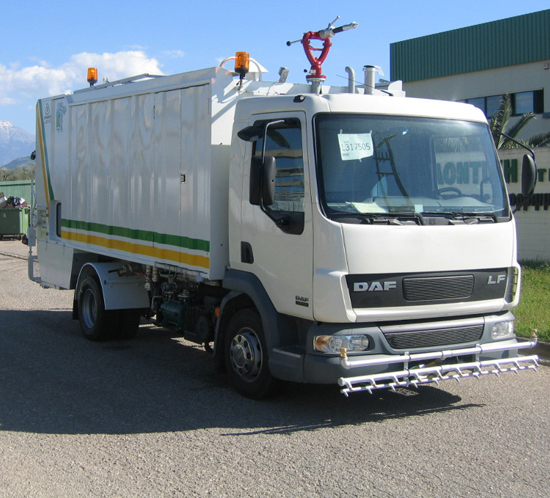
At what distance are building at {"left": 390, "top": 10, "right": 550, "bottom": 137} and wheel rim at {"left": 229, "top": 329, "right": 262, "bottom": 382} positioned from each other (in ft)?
84.9

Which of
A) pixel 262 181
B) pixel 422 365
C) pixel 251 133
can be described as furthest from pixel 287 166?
pixel 422 365

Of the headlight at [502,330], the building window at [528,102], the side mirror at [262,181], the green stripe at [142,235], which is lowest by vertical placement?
the headlight at [502,330]

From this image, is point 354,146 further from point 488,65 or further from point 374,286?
point 488,65

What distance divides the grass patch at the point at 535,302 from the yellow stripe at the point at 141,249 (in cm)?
445

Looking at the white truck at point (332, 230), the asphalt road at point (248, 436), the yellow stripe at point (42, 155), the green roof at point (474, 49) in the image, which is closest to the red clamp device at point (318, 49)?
the white truck at point (332, 230)

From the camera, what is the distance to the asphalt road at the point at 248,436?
16.2ft

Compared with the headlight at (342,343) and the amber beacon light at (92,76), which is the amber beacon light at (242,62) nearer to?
the headlight at (342,343)

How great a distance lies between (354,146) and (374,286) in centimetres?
119

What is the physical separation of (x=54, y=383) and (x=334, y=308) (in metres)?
3.35

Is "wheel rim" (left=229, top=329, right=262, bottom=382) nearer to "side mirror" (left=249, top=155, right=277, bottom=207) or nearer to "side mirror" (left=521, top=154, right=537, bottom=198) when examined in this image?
"side mirror" (left=249, top=155, right=277, bottom=207)

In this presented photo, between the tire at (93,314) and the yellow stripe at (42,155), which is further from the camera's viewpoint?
the yellow stripe at (42,155)

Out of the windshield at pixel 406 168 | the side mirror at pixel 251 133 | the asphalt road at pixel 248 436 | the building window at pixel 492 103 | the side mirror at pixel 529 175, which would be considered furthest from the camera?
the building window at pixel 492 103

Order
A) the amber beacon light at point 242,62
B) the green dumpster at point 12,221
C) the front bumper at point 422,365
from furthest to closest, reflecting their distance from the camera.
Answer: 1. the green dumpster at point 12,221
2. the amber beacon light at point 242,62
3. the front bumper at point 422,365

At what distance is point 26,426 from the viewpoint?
6262 millimetres
